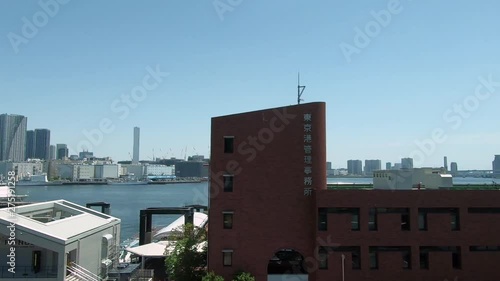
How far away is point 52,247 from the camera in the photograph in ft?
67.2

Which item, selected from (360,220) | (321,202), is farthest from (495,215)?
(321,202)

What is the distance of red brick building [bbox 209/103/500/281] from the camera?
71.2 ft

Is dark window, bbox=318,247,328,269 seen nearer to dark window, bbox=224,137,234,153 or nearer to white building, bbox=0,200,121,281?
dark window, bbox=224,137,234,153

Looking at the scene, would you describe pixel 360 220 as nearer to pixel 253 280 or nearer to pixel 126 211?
pixel 253 280

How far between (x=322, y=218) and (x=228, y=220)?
5038mm

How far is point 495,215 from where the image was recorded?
22125 mm

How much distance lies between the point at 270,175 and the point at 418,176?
10589 millimetres

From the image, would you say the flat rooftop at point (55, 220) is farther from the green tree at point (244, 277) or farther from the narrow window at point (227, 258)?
the green tree at point (244, 277)

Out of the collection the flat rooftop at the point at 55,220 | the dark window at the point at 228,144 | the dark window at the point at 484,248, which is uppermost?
Answer: the dark window at the point at 228,144

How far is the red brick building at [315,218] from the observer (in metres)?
21.7

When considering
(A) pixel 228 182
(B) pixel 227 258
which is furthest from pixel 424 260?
(A) pixel 228 182

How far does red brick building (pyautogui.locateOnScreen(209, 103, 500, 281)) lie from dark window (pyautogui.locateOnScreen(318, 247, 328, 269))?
53 mm

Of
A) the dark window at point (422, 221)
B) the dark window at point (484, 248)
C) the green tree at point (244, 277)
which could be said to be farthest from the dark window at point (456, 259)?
the green tree at point (244, 277)

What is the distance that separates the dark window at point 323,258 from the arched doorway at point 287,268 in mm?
993
